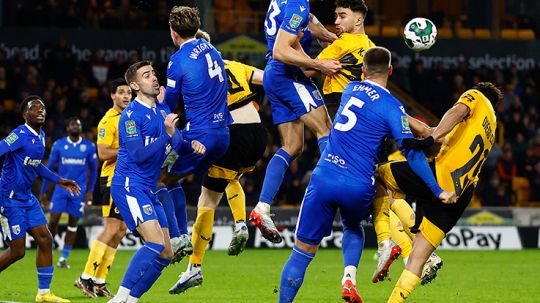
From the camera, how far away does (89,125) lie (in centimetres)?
2442

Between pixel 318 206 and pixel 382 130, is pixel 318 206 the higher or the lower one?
the lower one

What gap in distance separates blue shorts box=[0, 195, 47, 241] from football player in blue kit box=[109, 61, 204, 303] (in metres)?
2.35

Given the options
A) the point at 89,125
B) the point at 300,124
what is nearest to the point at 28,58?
the point at 89,125

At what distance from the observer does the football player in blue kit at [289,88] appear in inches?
429

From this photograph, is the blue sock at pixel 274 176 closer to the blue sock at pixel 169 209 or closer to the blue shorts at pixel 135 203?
the blue sock at pixel 169 209

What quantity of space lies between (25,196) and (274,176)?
3298mm

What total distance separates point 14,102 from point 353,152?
55.0 ft

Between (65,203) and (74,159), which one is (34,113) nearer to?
(65,203)

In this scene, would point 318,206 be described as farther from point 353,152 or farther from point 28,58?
point 28,58

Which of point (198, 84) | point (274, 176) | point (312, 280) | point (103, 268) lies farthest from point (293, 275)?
point (312, 280)

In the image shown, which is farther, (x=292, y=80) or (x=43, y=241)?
(x=43, y=241)

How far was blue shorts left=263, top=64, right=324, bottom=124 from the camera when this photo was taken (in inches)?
442

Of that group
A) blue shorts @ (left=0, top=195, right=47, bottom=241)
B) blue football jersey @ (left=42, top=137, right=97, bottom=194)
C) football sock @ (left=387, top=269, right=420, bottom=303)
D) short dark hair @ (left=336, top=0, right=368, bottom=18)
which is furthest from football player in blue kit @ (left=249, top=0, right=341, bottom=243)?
blue football jersey @ (left=42, top=137, right=97, bottom=194)

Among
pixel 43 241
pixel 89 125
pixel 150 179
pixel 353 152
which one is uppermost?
pixel 353 152
